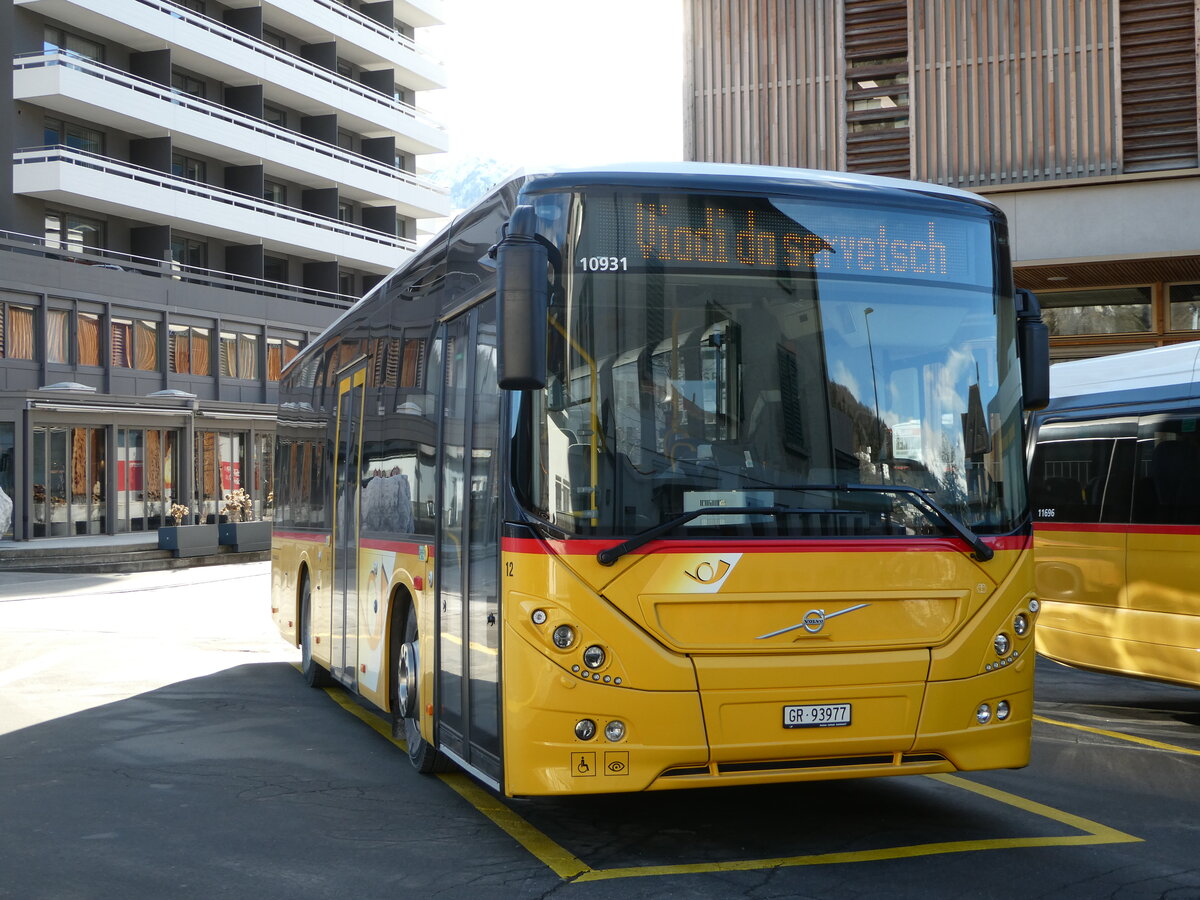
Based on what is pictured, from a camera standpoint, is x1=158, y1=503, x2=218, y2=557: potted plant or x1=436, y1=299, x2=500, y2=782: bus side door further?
x1=158, y1=503, x2=218, y2=557: potted plant

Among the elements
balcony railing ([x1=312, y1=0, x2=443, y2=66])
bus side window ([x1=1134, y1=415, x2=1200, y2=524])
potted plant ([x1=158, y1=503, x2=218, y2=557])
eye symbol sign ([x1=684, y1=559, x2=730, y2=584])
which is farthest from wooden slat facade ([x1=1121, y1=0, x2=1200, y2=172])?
balcony railing ([x1=312, y1=0, x2=443, y2=66])

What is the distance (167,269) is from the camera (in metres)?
42.6

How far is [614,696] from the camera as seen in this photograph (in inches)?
229

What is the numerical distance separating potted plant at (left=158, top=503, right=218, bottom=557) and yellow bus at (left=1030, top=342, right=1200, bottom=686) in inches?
940

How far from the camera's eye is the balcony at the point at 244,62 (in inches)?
1702

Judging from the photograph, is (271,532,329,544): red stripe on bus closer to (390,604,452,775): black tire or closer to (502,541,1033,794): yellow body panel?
(390,604,452,775): black tire

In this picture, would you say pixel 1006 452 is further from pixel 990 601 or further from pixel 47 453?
pixel 47 453

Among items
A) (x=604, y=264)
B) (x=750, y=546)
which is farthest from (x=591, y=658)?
(x=604, y=264)

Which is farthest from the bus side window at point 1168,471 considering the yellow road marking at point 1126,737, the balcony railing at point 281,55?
the balcony railing at point 281,55

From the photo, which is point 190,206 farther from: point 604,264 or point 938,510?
point 938,510

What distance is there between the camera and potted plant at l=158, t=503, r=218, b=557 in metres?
31.2

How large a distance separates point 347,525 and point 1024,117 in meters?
14.5

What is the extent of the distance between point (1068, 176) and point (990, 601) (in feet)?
51.3

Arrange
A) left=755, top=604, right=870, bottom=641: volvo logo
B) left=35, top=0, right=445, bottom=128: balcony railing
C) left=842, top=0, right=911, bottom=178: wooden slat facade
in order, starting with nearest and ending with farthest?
left=755, top=604, right=870, bottom=641: volvo logo
left=842, top=0, right=911, bottom=178: wooden slat facade
left=35, top=0, right=445, bottom=128: balcony railing
